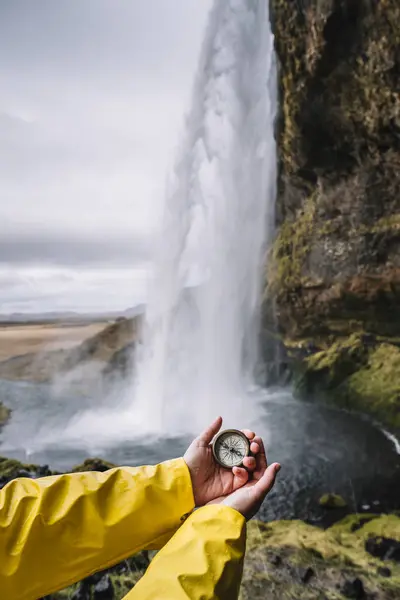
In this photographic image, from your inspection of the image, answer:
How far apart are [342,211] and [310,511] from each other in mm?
4611

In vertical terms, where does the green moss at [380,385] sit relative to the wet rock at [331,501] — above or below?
above

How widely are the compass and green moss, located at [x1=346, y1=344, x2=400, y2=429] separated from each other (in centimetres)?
511

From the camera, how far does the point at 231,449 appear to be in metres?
1.58

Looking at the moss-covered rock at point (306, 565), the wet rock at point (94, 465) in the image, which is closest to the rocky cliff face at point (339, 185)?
the moss-covered rock at point (306, 565)

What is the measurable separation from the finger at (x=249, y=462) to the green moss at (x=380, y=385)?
5202mm

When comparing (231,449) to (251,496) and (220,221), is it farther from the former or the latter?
(220,221)

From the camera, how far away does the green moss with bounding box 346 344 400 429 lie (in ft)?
21.0

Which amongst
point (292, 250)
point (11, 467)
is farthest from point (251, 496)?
point (292, 250)

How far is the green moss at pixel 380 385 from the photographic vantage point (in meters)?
6.41

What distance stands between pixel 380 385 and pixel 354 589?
3731 mm

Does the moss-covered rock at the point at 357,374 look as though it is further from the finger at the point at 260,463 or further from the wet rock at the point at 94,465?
the finger at the point at 260,463

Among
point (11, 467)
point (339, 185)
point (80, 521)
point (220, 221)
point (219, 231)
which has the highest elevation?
point (339, 185)

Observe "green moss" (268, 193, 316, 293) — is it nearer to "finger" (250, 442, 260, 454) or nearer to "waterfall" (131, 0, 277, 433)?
"waterfall" (131, 0, 277, 433)

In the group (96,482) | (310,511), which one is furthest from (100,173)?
(96,482)
